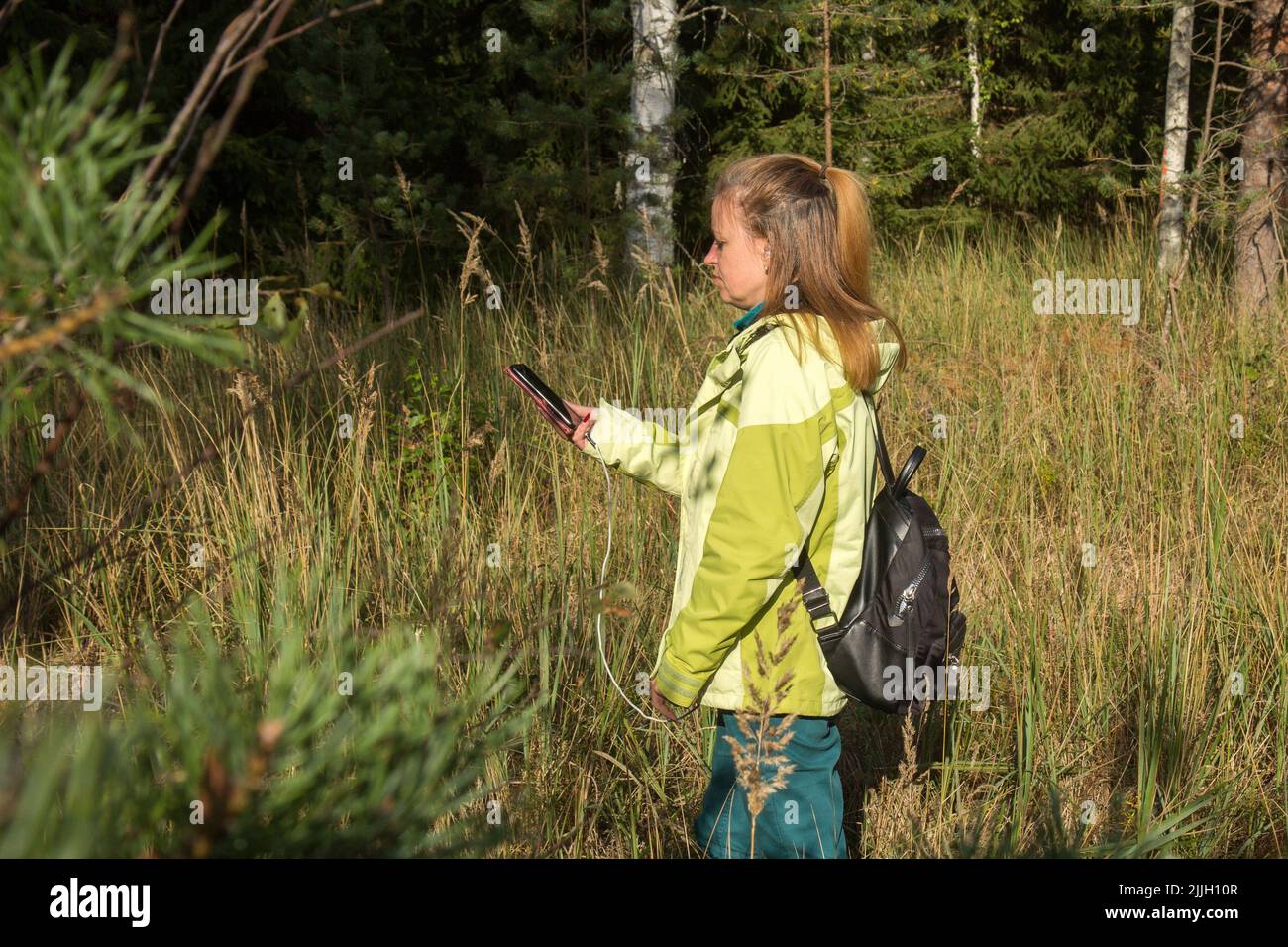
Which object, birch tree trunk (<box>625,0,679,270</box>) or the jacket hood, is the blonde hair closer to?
the jacket hood

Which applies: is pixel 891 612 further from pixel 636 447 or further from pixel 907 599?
pixel 636 447

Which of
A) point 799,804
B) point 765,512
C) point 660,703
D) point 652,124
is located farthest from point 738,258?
point 652,124

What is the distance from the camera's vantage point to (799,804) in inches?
79.0

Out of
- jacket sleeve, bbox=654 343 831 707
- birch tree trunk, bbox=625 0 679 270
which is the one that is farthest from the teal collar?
birch tree trunk, bbox=625 0 679 270

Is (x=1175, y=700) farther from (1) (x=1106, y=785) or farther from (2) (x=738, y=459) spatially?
(2) (x=738, y=459)

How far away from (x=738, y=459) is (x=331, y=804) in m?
1.23

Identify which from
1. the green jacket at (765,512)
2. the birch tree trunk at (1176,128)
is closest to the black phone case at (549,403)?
the green jacket at (765,512)

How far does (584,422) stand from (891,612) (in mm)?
731

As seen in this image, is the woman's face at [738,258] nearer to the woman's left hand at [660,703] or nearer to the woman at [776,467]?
the woman at [776,467]

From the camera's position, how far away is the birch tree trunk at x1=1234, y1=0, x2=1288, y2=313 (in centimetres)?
575

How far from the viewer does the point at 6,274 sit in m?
0.67

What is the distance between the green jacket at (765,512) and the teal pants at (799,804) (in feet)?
0.19

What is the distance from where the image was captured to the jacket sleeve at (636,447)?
2.25 metres
